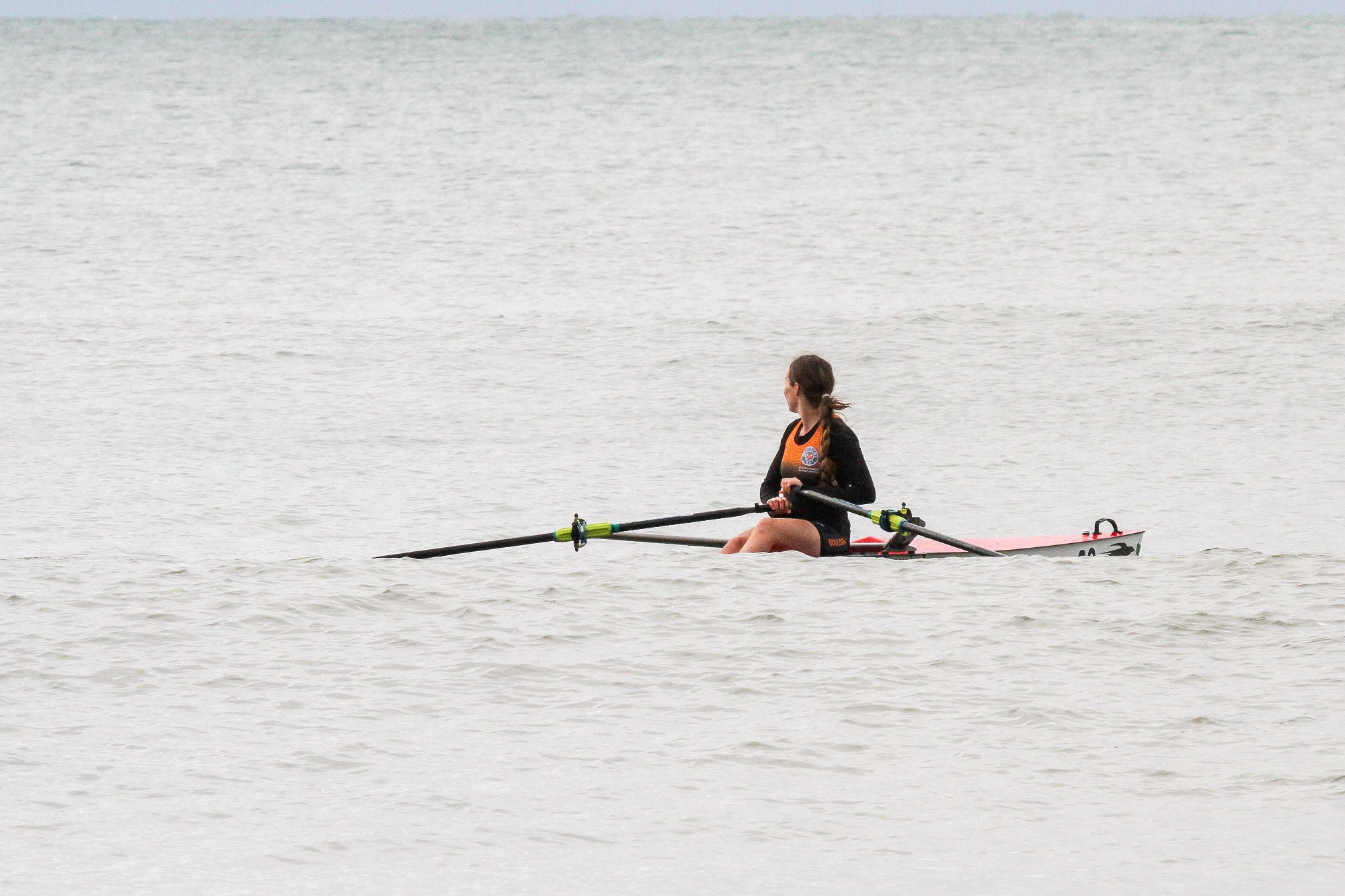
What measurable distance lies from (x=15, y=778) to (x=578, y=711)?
2249 millimetres

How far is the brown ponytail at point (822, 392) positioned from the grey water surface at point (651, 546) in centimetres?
64

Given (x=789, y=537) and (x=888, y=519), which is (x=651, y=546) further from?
(x=888, y=519)

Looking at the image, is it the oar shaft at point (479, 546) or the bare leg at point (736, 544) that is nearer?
the oar shaft at point (479, 546)

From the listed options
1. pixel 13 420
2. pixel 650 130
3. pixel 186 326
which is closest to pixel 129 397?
pixel 13 420

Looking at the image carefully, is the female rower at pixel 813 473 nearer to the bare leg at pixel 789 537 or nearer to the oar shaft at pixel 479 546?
the bare leg at pixel 789 537

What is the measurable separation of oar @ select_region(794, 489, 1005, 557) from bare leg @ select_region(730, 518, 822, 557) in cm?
19

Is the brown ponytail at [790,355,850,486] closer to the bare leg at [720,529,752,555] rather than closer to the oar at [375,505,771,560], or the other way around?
the oar at [375,505,771,560]

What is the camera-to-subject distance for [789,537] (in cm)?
899

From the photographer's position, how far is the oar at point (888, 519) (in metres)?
8.68

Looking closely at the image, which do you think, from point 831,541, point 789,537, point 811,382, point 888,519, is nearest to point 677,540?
point 789,537

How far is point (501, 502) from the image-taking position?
41.4 ft

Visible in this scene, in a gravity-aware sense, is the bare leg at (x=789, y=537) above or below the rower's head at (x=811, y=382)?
below

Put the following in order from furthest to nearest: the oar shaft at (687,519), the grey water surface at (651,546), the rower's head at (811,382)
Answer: the oar shaft at (687,519) → the rower's head at (811,382) → the grey water surface at (651,546)

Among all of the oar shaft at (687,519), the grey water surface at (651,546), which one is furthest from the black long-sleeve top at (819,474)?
the grey water surface at (651,546)
